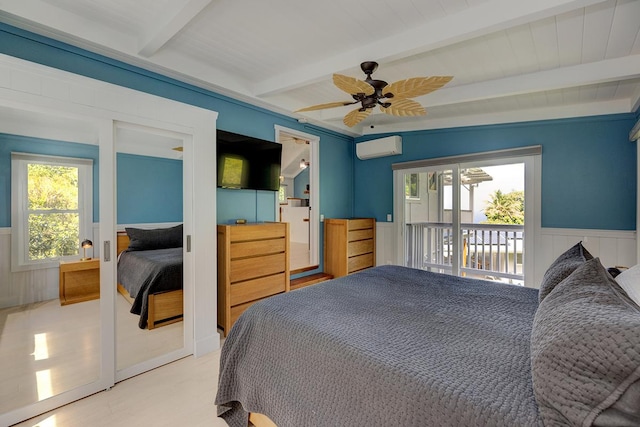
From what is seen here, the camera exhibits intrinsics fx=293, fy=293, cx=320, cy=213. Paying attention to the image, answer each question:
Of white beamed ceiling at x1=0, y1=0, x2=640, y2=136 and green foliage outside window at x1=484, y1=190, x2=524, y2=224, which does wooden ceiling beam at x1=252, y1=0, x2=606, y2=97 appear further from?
green foliage outside window at x1=484, y1=190, x2=524, y2=224

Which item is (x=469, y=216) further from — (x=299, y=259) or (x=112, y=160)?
(x=112, y=160)

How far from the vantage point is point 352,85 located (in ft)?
6.93

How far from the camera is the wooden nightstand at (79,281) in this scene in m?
2.08

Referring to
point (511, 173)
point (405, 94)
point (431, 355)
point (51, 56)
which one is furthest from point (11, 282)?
point (511, 173)

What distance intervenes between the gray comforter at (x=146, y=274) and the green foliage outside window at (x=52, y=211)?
1.14ft

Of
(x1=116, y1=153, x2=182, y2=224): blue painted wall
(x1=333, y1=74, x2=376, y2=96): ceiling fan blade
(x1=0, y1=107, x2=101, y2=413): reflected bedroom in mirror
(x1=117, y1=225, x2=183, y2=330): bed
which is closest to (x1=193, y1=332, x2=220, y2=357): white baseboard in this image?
(x1=117, y1=225, x2=183, y2=330): bed

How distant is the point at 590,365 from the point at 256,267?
8.91 feet

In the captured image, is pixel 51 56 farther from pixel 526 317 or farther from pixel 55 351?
pixel 526 317

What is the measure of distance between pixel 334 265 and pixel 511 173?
2.66m

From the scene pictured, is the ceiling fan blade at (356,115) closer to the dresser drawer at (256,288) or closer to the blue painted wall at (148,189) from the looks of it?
the blue painted wall at (148,189)

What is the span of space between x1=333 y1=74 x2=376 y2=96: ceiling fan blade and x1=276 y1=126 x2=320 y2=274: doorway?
5.47 feet

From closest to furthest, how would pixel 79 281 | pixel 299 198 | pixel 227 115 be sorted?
1. pixel 79 281
2. pixel 227 115
3. pixel 299 198

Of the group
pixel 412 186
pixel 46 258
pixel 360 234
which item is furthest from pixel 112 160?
pixel 412 186

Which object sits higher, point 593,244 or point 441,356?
point 593,244
